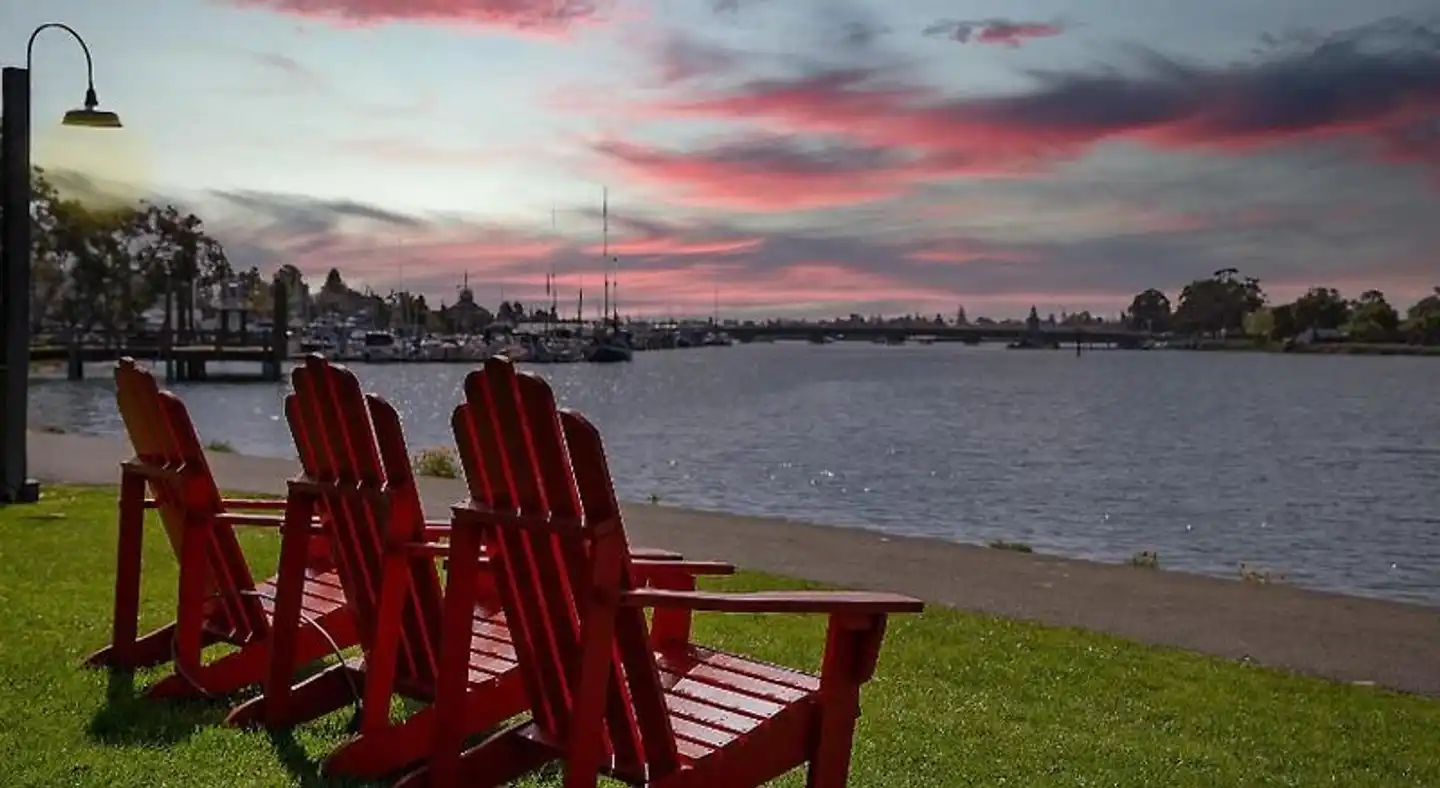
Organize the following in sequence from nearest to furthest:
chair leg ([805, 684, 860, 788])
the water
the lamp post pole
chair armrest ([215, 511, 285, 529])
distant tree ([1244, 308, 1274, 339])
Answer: chair leg ([805, 684, 860, 788])
chair armrest ([215, 511, 285, 529])
the lamp post pole
the water
distant tree ([1244, 308, 1274, 339])

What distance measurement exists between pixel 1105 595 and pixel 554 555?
21.6 feet

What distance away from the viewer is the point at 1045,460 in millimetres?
42812

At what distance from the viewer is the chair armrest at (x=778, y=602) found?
3.65 metres

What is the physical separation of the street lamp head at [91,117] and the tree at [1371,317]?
132m

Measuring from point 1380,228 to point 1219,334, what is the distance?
315ft

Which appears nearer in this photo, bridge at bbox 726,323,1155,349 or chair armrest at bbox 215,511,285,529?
chair armrest at bbox 215,511,285,529

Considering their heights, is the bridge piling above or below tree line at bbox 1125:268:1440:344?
below

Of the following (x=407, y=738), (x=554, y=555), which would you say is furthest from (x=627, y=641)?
(x=407, y=738)

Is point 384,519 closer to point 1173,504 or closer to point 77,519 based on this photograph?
point 77,519

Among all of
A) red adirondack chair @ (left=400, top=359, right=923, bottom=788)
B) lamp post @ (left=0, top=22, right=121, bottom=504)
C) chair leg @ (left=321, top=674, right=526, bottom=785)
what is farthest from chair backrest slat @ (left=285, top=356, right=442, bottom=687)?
lamp post @ (left=0, top=22, right=121, bottom=504)

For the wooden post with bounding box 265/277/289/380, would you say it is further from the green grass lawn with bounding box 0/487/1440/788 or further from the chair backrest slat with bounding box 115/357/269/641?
the chair backrest slat with bounding box 115/357/269/641

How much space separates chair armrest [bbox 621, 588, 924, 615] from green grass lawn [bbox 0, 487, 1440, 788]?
1.38 meters

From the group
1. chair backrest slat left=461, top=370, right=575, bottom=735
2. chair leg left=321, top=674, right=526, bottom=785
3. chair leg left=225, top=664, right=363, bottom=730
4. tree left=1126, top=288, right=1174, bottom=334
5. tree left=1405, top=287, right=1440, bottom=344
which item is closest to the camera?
chair backrest slat left=461, top=370, right=575, bottom=735

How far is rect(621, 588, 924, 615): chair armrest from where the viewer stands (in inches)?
144
